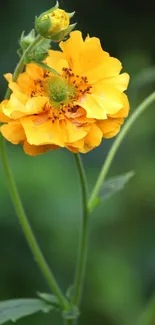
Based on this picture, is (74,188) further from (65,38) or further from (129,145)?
(65,38)

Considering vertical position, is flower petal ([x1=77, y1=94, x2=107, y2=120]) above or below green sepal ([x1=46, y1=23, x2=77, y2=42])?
below

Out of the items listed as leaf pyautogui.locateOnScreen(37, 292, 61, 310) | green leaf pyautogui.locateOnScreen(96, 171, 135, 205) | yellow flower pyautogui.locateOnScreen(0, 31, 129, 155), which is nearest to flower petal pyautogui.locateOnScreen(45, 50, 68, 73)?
yellow flower pyautogui.locateOnScreen(0, 31, 129, 155)

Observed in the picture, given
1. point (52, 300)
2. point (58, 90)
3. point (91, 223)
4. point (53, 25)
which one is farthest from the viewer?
point (91, 223)

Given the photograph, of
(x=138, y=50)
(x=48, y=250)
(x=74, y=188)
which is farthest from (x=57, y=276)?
(x=138, y=50)

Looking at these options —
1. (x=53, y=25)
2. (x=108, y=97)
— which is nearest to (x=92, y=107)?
(x=108, y=97)

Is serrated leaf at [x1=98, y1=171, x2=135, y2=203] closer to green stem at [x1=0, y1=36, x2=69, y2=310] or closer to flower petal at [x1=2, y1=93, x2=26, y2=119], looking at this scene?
green stem at [x1=0, y1=36, x2=69, y2=310]

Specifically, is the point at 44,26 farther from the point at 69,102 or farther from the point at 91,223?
the point at 91,223

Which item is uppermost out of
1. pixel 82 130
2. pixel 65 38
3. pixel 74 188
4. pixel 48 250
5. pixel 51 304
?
pixel 65 38
